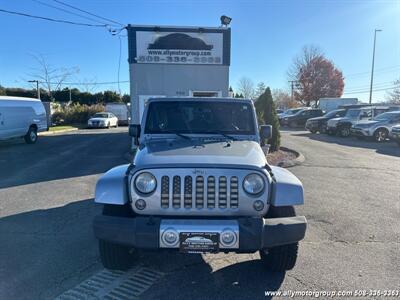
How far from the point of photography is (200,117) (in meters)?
4.77

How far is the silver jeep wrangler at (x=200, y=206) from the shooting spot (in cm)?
320

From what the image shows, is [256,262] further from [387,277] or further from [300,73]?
[300,73]

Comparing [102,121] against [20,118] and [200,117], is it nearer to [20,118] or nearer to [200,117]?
[20,118]

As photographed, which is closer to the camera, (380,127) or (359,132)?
(380,127)

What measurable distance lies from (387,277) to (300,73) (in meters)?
54.7

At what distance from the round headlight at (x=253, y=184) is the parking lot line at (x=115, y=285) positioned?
1397 mm

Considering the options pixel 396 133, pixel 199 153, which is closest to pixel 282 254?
pixel 199 153

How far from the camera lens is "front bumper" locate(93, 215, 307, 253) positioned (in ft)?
10.5

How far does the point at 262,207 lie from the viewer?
136 inches

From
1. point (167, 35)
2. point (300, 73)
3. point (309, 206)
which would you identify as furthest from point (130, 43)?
point (300, 73)

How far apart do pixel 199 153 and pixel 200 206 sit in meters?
0.61

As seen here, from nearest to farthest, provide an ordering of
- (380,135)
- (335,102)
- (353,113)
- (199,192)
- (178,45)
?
(199,192) → (178,45) → (380,135) → (353,113) → (335,102)

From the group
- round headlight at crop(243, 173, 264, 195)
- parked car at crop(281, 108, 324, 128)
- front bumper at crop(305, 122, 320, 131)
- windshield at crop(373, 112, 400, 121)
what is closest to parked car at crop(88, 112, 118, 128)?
Answer: parked car at crop(281, 108, 324, 128)

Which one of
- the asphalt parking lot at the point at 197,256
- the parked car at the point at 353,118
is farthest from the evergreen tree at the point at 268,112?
the parked car at the point at 353,118
